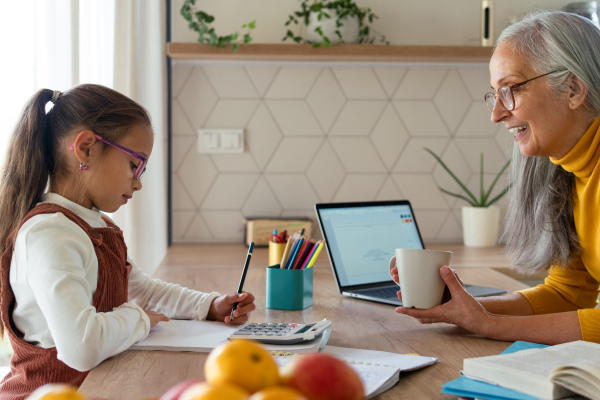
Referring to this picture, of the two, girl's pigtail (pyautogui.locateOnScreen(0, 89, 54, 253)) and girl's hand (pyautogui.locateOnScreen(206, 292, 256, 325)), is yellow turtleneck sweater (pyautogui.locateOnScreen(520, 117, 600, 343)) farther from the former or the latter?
girl's pigtail (pyautogui.locateOnScreen(0, 89, 54, 253))

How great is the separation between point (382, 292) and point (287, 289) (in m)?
0.30

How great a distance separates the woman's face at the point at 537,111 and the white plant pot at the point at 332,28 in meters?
0.99

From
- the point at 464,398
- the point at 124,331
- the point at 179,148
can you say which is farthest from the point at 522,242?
the point at 179,148

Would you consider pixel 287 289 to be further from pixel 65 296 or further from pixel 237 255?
pixel 237 255

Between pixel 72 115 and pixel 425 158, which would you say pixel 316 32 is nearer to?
pixel 425 158

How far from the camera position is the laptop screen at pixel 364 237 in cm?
157

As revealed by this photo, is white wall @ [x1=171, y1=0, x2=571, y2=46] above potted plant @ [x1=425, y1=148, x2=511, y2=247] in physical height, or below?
above

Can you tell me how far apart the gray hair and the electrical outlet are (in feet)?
3.90

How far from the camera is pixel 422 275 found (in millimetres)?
1118

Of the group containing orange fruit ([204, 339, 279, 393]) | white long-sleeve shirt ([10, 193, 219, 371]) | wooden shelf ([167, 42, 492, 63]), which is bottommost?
white long-sleeve shirt ([10, 193, 219, 371])

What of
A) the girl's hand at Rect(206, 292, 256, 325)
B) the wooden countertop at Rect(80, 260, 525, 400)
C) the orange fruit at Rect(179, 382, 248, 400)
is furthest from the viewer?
the girl's hand at Rect(206, 292, 256, 325)

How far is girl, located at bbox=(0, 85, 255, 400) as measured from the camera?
96 centimetres

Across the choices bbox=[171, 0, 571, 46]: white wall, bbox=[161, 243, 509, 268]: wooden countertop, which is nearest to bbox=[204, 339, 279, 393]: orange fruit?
bbox=[161, 243, 509, 268]: wooden countertop

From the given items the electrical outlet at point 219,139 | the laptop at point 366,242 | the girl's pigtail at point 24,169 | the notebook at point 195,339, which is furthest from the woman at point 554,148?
the electrical outlet at point 219,139
